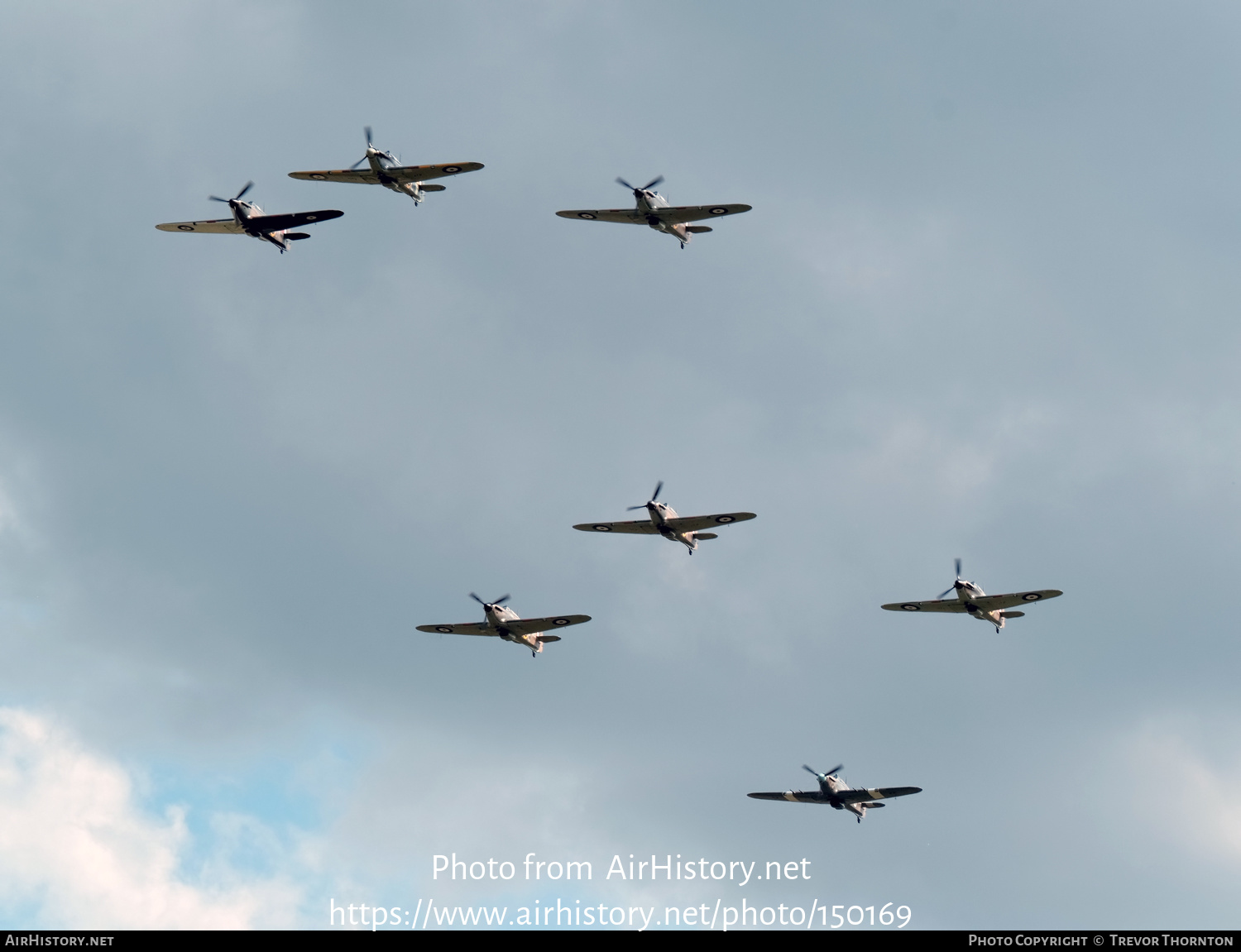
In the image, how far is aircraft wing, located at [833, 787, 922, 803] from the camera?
124812 millimetres

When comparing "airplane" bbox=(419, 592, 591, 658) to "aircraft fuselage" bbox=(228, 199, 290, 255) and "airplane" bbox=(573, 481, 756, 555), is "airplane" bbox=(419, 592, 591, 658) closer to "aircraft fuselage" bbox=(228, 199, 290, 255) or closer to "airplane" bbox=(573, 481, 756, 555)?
"airplane" bbox=(573, 481, 756, 555)

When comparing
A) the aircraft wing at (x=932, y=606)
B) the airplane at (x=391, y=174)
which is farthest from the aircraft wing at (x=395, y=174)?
Answer: the aircraft wing at (x=932, y=606)

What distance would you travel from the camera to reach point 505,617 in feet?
387

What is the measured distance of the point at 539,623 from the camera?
392 feet

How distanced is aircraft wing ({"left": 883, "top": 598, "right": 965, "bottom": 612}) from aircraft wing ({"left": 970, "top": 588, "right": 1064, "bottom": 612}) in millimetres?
1607

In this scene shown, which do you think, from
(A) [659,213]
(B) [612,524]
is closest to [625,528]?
(B) [612,524]

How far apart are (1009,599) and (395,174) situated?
62.9 metres

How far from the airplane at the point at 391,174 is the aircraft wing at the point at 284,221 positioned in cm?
468

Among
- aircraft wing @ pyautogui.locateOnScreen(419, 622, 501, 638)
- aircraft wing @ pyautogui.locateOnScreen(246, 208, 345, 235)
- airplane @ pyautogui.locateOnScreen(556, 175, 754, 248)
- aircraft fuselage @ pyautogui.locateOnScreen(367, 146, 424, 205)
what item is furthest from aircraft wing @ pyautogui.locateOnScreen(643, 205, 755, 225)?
aircraft wing @ pyautogui.locateOnScreen(419, 622, 501, 638)

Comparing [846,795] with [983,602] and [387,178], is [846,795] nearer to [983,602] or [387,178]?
[983,602]
